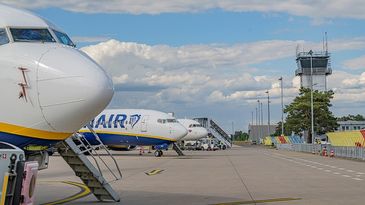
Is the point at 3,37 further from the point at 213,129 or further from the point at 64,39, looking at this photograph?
the point at 213,129

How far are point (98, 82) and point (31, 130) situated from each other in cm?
134

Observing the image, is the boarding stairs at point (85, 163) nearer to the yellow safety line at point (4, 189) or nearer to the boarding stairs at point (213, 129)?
the yellow safety line at point (4, 189)

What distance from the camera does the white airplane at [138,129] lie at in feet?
148

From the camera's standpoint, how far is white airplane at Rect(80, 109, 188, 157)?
45219 millimetres

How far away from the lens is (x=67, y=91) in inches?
371

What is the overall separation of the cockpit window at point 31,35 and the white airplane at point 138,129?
113 ft

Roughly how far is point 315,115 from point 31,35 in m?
85.9

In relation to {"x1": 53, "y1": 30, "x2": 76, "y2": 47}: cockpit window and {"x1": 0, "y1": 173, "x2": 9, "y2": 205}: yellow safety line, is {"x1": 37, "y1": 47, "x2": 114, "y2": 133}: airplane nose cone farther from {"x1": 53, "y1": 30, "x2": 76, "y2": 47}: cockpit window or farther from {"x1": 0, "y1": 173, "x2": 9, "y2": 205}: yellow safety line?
{"x1": 0, "y1": 173, "x2": 9, "y2": 205}: yellow safety line

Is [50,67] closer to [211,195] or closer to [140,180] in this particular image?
[211,195]

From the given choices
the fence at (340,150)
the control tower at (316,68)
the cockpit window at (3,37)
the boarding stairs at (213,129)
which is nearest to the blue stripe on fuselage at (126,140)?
the fence at (340,150)

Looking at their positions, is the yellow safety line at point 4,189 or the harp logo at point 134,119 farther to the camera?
the harp logo at point 134,119

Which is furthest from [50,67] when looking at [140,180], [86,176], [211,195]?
[140,180]

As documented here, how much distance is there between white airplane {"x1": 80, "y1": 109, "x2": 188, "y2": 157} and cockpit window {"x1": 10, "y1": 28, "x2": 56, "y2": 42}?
34.4 m

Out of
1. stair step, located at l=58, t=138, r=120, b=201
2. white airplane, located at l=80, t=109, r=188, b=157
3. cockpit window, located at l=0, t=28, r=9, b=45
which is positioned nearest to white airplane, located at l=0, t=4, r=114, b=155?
cockpit window, located at l=0, t=28, r=9, b=45
